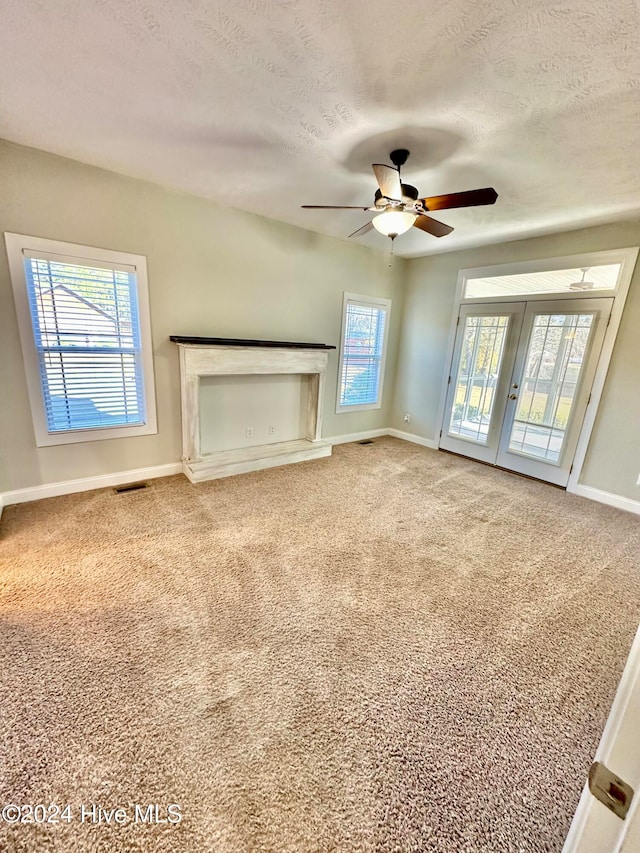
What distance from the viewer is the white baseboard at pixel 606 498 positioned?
130 inches

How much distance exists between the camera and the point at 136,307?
3088mm

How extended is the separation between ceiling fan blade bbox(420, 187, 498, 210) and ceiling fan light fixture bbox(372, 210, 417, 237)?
14cm

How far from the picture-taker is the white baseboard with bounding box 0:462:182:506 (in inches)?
113

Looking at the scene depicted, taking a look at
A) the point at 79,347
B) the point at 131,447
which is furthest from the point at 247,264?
the point at 131,447

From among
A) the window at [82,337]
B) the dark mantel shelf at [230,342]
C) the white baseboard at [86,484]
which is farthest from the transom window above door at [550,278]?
the white baseboard at [86,484]

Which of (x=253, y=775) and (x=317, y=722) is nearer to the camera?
(x=253, y=775)

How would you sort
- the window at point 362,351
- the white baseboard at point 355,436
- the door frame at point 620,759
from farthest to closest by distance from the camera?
the white baseboard at point 355,436, the window at point 362,351, the door frame at point 620,759

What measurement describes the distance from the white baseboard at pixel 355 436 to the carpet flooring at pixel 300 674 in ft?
6.44

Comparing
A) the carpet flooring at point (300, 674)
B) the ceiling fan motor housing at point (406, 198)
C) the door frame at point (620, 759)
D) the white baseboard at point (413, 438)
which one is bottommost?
the carpet flooring at point (300, 674)

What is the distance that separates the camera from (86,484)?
3.14 meters

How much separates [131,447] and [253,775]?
283 centimetres

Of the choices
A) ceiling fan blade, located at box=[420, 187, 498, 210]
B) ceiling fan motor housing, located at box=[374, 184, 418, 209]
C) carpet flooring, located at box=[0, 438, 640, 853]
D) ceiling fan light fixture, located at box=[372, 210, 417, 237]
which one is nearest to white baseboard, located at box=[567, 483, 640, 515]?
carpet flooring, located at box=[0, 438, 640, 853]

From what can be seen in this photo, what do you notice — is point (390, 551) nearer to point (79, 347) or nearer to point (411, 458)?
point (411, 458)

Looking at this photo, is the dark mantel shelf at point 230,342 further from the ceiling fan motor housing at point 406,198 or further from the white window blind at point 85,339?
the ceiling fan motor housing at point 406,198
